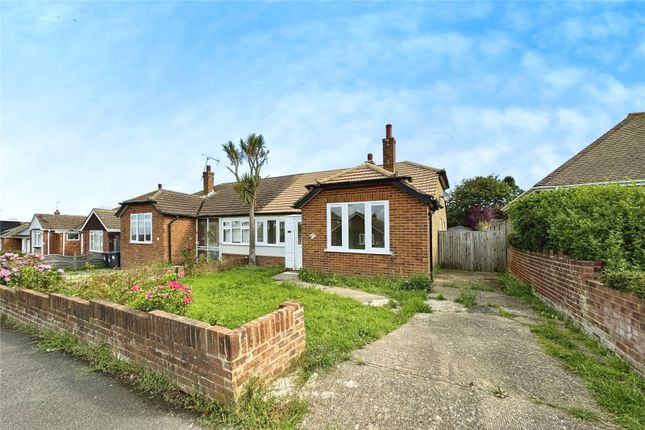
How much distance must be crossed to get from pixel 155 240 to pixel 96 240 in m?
9.23

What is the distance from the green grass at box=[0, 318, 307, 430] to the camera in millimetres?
2594

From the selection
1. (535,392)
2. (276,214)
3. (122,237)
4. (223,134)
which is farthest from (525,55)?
(122,237)

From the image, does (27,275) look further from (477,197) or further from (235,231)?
(477,197)

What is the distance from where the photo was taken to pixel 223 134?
615 inches

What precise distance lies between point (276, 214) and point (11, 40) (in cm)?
1092

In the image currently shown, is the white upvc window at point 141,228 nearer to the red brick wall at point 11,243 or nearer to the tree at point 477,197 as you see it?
the red brick wall at point 11,243

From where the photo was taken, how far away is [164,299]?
404cm

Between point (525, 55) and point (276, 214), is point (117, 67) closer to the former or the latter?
point (276, 214)

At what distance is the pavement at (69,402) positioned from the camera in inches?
107

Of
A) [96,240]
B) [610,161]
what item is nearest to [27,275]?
[610,161]

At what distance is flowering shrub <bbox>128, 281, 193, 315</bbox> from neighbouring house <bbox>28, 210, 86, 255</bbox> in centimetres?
3196

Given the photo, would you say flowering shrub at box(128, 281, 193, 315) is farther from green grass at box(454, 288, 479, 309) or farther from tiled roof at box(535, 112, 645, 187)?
tiled roof at box(535, 112, 645, 187)

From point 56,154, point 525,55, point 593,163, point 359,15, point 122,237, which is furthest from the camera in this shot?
point 122,237

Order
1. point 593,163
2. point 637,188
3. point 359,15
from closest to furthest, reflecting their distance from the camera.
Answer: point 637,188, point 359,15, point 593,163
